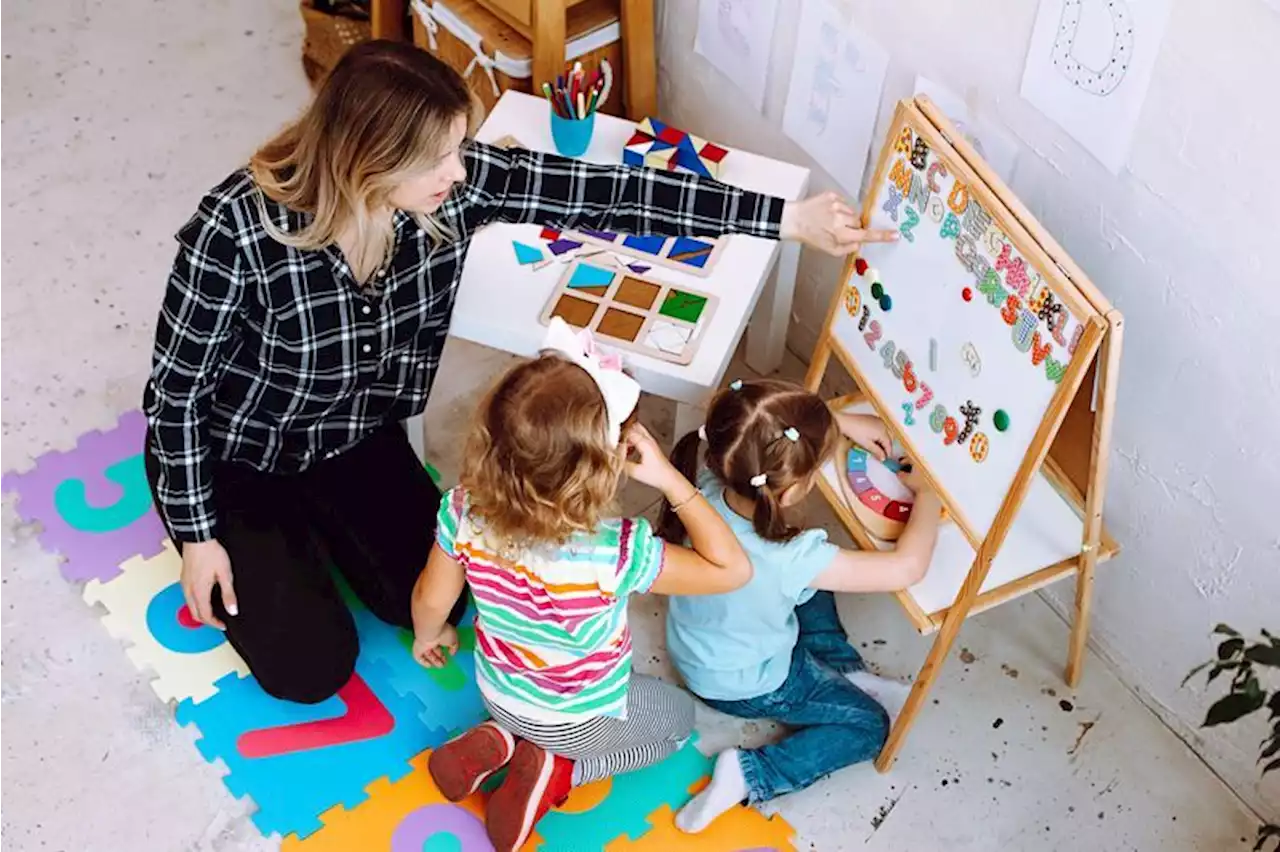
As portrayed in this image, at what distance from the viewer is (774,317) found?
95.3 inches

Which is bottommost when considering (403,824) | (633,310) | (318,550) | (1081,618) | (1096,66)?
(403,824)

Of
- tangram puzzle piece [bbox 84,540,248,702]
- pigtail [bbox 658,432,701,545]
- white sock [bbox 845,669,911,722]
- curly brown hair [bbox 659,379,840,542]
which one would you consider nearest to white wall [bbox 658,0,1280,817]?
white sock [bbox 845,669,911,722]

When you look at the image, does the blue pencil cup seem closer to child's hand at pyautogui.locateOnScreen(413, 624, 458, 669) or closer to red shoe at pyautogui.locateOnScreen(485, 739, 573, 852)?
child's hand at pyautogui.locateOnScreen(413, 624, 458, 669)

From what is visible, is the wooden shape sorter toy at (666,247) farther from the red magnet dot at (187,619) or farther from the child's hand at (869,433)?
the red magnet dot at (187,619)

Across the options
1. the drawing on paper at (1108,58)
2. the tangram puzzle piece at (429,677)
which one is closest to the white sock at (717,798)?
the tangram puzzle piece at (429,677)

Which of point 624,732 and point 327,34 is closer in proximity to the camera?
point 624,732

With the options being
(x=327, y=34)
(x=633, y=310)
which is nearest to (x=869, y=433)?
(x=633, y=310)

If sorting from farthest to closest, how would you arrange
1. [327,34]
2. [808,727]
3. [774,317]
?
[327,34] < [774,317] < [808,727]

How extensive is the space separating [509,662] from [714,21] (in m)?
1.13

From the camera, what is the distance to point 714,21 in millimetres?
2318

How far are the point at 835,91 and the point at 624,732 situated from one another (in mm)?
990

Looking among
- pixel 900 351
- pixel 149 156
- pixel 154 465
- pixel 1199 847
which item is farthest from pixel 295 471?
pixel 1199 847

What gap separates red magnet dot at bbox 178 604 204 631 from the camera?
7.17 ft

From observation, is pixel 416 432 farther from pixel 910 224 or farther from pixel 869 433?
pixel 910 224
